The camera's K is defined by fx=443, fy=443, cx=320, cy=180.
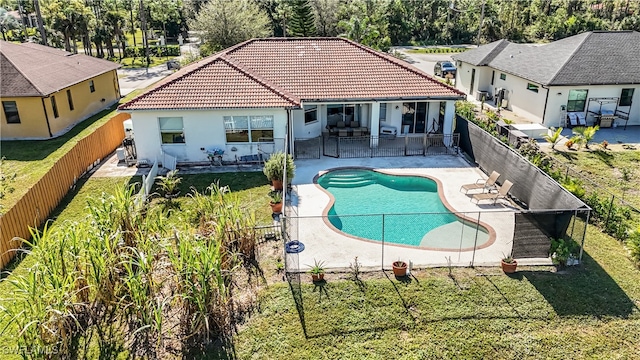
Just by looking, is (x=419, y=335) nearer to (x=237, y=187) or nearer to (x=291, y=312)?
(x=291, y=312)

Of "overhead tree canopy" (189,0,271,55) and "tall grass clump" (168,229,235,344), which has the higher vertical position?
"overhead tree canopy" (189,0,271,55)

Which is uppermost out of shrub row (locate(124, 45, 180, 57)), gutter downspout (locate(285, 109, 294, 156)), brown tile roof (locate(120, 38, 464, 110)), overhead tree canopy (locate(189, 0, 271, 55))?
overhead tree canopy (locate(189, 0, 271, 55))

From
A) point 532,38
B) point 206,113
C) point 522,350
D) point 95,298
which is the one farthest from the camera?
point 532,38

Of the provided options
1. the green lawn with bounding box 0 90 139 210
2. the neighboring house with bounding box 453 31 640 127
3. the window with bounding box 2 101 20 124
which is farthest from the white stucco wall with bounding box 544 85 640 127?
the window with bounding box 2 101 20 124

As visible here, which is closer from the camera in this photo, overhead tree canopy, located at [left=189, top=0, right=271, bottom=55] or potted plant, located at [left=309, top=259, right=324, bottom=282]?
potted plant, located at [left=309, top=259, right=324, bottom=282]

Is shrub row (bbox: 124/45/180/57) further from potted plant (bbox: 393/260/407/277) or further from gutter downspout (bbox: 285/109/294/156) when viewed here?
potted plant (bbox: 393/260/407/277)

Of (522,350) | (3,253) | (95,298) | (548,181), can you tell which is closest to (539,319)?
(522,350)

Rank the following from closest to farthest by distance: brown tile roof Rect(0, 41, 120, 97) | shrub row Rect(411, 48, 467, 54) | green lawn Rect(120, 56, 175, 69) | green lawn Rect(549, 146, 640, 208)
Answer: green lawn Rect(549, 146, 640, 208) < brown tile roof Rect(0, 41, 120, 97) < green lawn Rect(120, 56, 175, 69) < shrub row Rect(411, 48, 467, 54)
